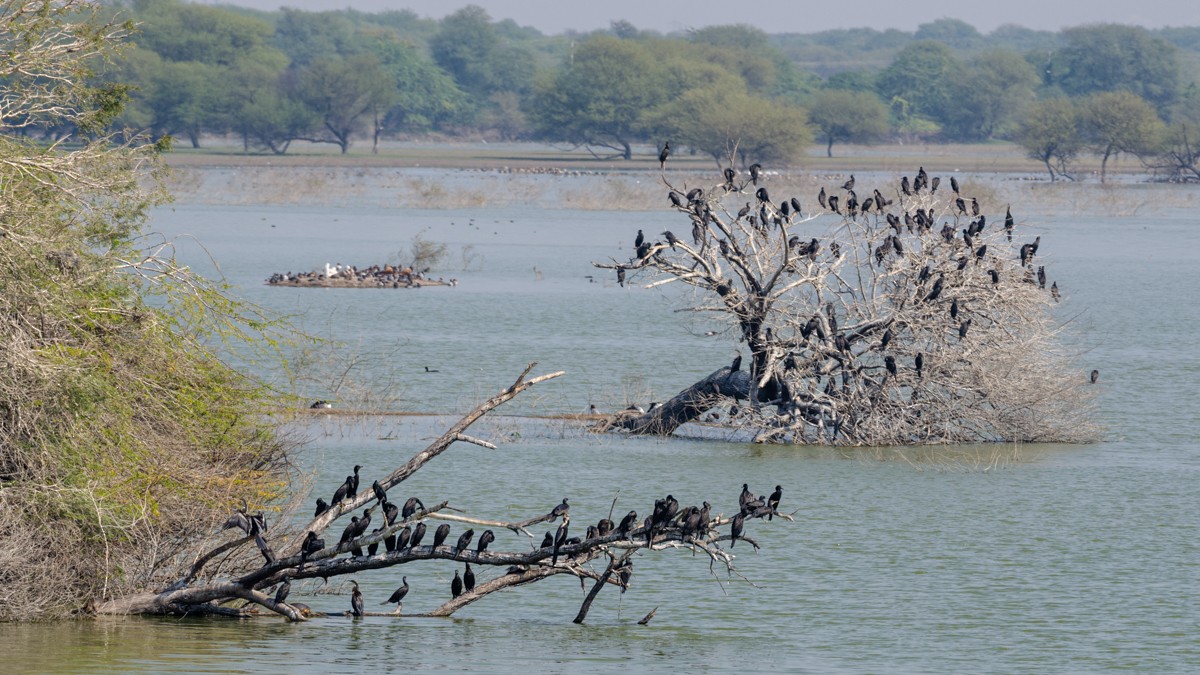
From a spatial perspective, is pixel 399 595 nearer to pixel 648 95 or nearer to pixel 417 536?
pixel 417 536

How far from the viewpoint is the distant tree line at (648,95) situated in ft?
388

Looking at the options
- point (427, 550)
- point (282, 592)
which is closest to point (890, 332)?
point (427, 550)

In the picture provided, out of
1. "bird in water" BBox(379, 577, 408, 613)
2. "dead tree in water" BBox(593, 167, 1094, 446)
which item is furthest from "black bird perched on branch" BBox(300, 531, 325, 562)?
"dead tree in water" BBox(593, 167, 1094, 446)

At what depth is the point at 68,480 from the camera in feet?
46.3

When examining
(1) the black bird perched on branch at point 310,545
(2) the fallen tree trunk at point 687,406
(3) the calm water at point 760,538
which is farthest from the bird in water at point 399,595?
(2) the fallen tree trunk at point 687,406

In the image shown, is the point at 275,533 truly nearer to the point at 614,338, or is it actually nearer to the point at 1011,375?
the point at 1011,375

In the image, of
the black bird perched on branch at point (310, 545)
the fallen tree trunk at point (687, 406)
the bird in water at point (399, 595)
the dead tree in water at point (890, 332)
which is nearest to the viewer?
the black bird perched on branch at point (310, 545)

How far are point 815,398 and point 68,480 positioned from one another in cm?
1289

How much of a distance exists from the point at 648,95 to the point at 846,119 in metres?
19.2

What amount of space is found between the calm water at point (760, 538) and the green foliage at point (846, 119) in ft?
342

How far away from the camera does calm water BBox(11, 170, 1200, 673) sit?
14828 millimetres

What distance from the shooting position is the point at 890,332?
24.2 metres

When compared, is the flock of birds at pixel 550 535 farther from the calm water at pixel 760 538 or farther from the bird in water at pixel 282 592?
the calm water at pixel 760 538

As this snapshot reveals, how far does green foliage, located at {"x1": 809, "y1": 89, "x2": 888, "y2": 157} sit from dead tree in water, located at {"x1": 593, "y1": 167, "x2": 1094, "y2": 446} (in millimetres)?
119669
